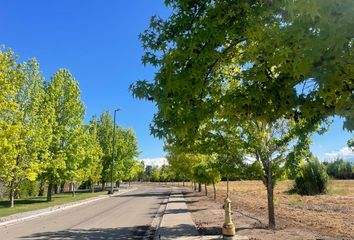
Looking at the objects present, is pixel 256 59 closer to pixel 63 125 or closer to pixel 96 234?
pixel 96 234

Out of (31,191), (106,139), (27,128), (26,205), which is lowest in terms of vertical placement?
(26,205)

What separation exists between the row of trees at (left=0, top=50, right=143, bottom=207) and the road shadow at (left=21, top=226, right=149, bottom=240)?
22.0 ft

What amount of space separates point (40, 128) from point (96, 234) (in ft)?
58.8

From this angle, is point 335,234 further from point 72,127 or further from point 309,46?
point 72,127

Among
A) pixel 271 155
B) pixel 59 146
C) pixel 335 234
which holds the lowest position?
pixel 335 234

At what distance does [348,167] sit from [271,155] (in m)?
96.6

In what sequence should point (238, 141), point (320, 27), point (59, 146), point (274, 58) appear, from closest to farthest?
point (320, 27), point (274, 58), point (238, 141), point (59, 146)

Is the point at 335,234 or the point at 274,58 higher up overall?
the point at 274,58

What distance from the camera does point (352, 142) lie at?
17156 mm

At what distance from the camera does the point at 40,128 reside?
30.0 meters

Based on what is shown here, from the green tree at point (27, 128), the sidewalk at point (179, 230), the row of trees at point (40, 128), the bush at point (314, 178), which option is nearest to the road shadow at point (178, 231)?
the sidewalk at point (179, 230)

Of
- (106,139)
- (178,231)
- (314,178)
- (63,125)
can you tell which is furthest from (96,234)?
(106,139)

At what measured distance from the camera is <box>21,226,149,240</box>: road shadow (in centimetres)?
1318

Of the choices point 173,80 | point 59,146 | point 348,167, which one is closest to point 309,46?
point 173,80
